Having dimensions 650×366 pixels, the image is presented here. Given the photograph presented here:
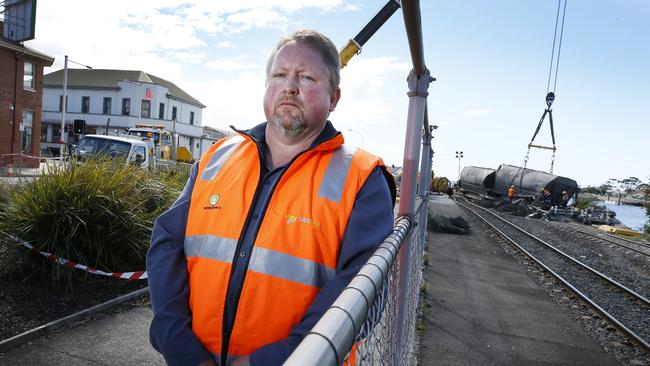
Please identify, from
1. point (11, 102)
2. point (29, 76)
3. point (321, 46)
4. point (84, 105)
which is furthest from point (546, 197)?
point (84, 105)

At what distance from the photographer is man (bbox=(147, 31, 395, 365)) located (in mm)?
1863

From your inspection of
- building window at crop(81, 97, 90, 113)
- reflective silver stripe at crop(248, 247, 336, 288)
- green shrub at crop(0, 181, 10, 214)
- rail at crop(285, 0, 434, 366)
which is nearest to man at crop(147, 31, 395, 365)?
reflective silver stripe at crop(248, 247, 336, 288)

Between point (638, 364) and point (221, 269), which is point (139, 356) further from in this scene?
point (638, 364)

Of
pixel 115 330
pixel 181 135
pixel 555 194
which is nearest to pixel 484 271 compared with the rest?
pixel 115 330

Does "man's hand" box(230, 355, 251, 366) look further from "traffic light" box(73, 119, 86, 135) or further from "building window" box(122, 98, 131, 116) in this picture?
"building window" box(122, 98, 131, 116)

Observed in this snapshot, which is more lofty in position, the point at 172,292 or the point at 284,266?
the point at 284,266

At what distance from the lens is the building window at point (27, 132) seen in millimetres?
28078

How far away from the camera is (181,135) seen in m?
59.7

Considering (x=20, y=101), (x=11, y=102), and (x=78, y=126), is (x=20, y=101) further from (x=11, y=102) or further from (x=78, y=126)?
(x=78, y=126)

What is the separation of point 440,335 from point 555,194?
2999 centimetres

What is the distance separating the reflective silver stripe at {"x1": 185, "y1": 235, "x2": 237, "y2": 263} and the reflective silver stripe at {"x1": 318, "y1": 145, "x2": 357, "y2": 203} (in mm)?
420

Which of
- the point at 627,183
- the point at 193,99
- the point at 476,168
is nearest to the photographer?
the point at 476,168

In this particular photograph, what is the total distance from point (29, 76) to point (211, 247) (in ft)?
106

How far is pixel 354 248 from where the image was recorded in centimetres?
187
